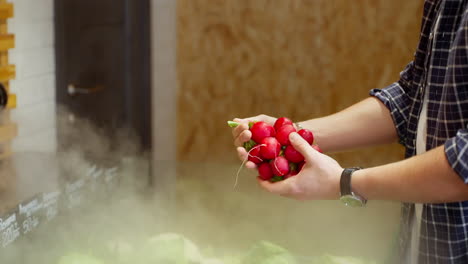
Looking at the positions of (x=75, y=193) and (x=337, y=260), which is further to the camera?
(x=75, y=193)

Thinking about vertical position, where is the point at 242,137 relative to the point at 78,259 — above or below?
above

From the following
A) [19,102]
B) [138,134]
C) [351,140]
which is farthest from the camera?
[138,134]

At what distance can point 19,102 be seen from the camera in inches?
129

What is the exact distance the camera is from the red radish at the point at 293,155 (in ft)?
4.94

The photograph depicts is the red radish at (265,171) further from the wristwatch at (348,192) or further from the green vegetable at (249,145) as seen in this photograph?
the wristwatch at (348,192)

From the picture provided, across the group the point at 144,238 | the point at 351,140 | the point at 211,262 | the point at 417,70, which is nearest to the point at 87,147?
the point at 144,238

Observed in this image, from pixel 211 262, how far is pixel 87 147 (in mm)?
970

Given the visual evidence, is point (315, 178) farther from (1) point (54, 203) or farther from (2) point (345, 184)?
(1) point (54, 203)

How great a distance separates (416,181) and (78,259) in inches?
36.9

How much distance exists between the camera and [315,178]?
4.70 ft

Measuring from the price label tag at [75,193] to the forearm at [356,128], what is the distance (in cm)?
77

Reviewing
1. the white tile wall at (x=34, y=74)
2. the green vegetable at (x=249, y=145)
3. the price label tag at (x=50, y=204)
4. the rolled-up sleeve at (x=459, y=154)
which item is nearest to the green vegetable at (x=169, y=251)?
the price label tag at (x=50, y=204)

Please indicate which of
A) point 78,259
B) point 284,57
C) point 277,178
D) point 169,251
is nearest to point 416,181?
point 277,178

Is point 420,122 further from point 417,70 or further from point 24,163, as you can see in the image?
point 24,163
